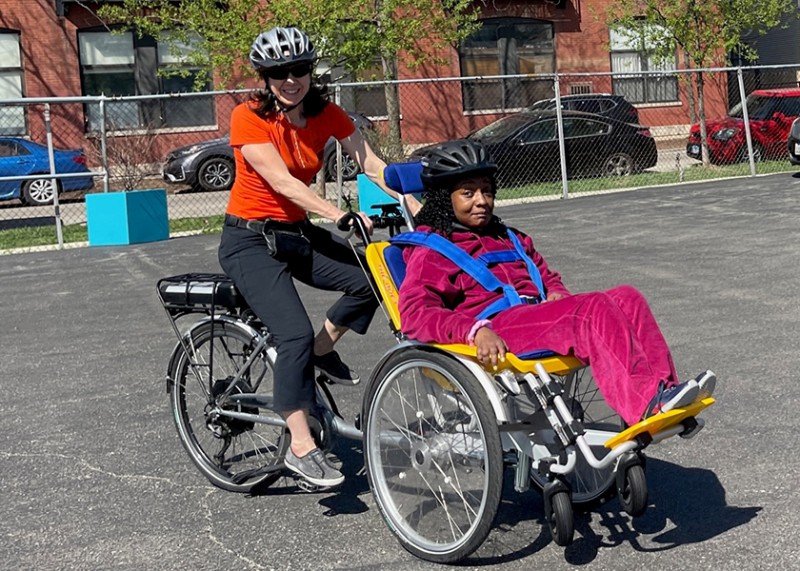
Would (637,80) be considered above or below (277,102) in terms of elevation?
above

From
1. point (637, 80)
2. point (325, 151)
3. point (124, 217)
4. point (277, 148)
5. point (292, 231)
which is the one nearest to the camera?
point (277, 148)

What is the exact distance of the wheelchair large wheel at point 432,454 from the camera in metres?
4.08

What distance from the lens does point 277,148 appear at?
506 centimetres

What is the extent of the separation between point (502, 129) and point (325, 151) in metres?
5.75

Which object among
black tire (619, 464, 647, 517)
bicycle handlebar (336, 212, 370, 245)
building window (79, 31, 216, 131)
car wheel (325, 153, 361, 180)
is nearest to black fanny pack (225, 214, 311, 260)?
bicycle handlebar (336, 212, 370, 245)

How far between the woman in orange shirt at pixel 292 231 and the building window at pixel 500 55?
25.8m

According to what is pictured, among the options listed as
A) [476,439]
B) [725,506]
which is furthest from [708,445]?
[476,439]

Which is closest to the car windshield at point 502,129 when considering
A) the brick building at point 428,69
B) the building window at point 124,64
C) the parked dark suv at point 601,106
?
the parked dark suv at point 601,106

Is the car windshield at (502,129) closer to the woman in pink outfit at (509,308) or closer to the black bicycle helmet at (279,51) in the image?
the black bicycle helmet at (279,51)

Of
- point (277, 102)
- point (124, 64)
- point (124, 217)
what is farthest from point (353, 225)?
point (124, 64)

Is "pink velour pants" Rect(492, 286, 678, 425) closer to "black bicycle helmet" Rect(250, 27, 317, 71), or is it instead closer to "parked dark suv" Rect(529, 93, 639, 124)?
"black bicycle helmet" Rect(250, 27, 317, 71)

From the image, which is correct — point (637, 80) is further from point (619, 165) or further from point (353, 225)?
point (353, 225)

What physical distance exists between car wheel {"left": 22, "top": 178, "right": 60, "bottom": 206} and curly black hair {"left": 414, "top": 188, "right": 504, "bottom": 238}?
1634 centimetres

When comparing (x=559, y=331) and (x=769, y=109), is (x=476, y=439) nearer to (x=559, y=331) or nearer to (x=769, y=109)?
(x=559, y=331)
